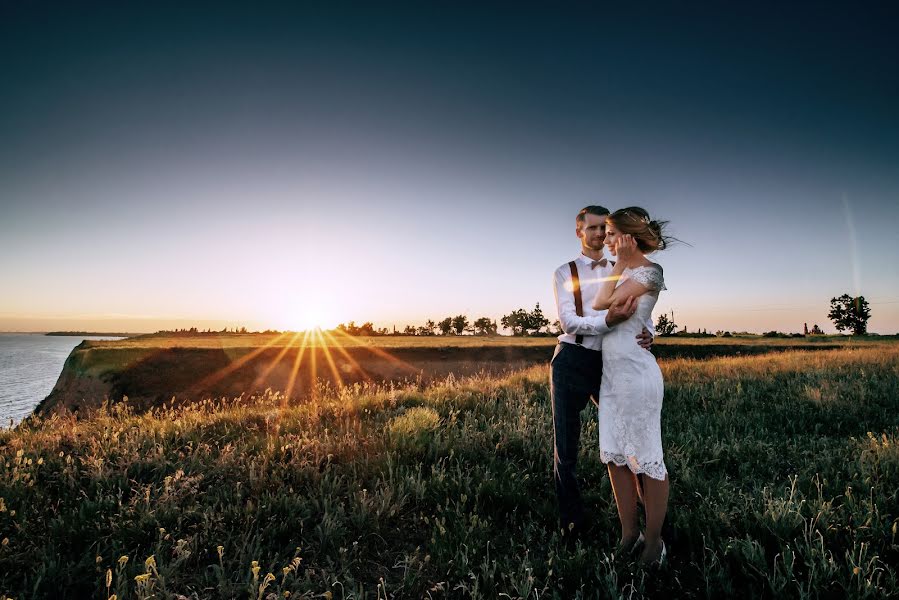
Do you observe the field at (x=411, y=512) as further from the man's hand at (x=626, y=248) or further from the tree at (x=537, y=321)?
the tree at (x=537, y=321)

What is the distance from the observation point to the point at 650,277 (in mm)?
2996

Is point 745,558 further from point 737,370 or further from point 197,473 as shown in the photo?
point 737,370

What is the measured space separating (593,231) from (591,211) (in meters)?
0.22

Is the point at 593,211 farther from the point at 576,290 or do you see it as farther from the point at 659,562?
the point at 659,562

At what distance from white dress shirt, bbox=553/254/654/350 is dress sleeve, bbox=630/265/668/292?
349mm

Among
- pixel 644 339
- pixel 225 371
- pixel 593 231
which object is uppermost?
pixel 593 231

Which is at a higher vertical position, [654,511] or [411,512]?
[654,511]

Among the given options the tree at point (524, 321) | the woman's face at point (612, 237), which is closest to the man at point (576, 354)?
the woman's face at point (612, 237)

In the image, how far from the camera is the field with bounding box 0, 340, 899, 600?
9.59 ft

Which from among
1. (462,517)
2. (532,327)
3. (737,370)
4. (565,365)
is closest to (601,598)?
(462,517)

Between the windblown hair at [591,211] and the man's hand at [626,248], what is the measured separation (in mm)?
587

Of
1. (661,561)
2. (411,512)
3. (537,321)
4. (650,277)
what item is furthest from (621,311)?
(537,321)

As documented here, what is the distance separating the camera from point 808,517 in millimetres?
3859

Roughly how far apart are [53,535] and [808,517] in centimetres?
656
